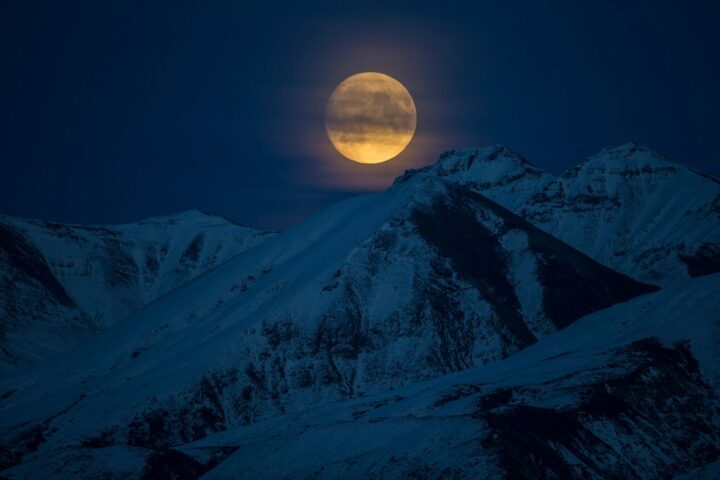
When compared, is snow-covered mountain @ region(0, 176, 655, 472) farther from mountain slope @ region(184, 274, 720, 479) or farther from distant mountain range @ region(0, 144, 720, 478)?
mountain slope @ region(184, 274, 720, 479)

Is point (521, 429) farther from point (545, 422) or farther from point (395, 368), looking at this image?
point (395, 368)

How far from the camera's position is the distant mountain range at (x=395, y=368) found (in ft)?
236

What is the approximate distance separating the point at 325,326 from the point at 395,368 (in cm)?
1254

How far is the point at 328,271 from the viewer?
4983 inches

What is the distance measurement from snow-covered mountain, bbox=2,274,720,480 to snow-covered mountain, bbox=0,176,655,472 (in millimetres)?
7370

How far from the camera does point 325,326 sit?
4584 inches

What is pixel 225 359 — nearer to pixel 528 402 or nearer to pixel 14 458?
pixel 14 458

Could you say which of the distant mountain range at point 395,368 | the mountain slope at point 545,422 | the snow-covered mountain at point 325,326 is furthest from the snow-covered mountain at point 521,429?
the snow-covered mountain at point 325,326

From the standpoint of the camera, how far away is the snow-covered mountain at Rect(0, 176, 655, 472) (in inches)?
4129

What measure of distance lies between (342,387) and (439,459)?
44.0 meters

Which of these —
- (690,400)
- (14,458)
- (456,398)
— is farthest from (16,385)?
(690,400)

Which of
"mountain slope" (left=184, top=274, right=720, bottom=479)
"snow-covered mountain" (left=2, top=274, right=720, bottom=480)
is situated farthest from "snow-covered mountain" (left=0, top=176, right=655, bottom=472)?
"mountain slope" (left=184, top=274, right=720, bottom=479)

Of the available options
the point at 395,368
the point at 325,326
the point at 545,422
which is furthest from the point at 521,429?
the point at 325,326

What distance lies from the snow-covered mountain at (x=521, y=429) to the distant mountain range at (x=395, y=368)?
26 cm
